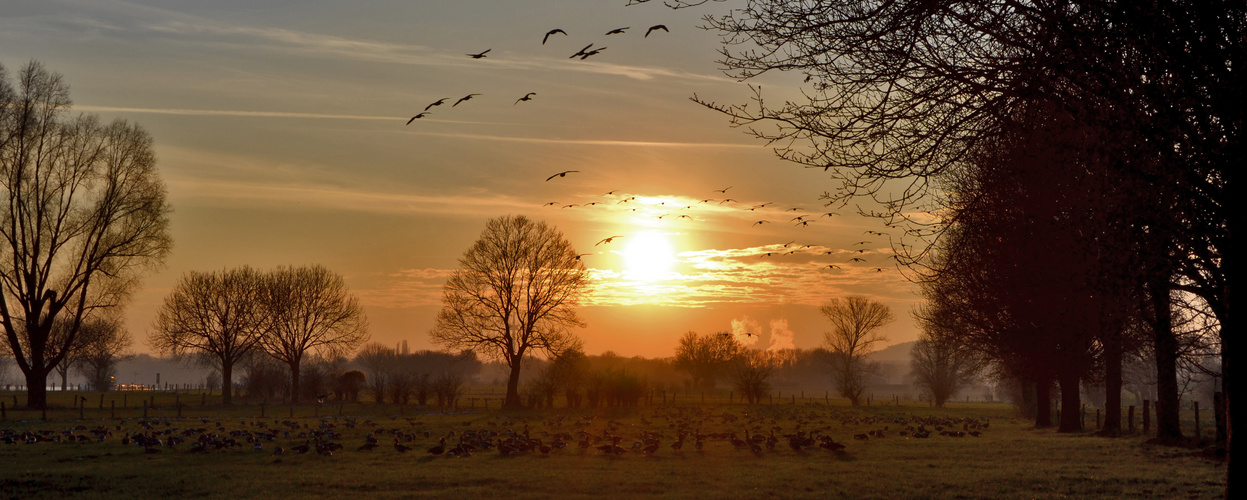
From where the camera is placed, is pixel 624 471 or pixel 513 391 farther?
pixel 513 391

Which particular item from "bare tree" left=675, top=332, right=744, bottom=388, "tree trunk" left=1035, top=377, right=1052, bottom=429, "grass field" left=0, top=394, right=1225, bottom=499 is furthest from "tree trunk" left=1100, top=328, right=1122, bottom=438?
"bare tree" left=675, top=332, right=744, bottom=388

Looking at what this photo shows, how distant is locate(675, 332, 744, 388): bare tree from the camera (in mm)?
102625

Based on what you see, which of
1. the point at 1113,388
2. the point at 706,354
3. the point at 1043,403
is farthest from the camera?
the point at 706,354

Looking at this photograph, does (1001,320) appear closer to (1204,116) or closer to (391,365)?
(1204,116)

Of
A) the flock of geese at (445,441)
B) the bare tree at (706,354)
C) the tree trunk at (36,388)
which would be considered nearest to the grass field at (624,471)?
the flock of geese at (445,441)

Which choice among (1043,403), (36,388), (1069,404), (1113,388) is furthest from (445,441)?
(36,388)

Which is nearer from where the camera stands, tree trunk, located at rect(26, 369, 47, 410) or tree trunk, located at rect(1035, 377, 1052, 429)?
tree trunk, located at rect(1035, 377, 1052, 429)

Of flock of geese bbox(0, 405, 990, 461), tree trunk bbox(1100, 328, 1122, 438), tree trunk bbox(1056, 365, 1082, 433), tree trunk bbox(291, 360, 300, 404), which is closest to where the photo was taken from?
flock of geese bbox(0, 405, 990, 461)

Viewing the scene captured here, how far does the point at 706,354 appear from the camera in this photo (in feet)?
340

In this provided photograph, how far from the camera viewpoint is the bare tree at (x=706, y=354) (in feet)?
337

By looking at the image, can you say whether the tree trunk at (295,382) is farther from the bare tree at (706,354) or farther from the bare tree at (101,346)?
the bare tree at (706,354)

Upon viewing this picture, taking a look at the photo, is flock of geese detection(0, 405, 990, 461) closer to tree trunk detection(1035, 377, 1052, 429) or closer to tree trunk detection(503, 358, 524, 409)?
tree trunk detection(1035, 377, 1052, 429)

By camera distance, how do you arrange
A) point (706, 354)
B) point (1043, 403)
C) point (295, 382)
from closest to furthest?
point (1043, 403) → point (295, 382) → point (706, 354)

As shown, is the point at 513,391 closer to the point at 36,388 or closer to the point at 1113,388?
the point at 36,388
